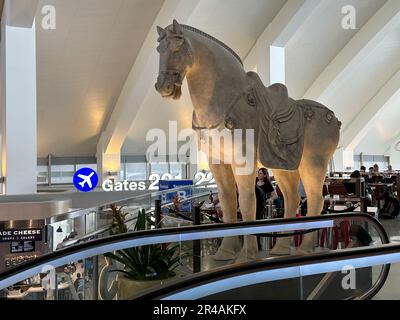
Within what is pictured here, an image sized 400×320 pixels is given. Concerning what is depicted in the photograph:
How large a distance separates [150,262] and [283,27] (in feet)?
37.6

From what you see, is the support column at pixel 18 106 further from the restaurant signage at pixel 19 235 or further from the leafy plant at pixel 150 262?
the leafy plant at pixel 150 262

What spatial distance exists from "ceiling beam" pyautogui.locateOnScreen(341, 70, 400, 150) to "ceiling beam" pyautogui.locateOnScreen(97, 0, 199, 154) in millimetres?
12748

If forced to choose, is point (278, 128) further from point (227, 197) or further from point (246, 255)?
point (246, 255)

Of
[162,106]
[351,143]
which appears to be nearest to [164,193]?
[162,106]

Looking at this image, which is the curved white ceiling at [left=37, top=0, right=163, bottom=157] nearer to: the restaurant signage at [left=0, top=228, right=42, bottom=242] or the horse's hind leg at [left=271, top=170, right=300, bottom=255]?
the restaurant signage at [left=0, top=228, right=42, bottom=242]

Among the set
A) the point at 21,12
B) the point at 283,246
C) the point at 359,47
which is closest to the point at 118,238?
the point at 283,246

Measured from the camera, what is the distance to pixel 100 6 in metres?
13.1

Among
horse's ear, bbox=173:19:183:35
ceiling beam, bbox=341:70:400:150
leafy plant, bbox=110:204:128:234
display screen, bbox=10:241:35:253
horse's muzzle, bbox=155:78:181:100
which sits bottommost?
display screen, bbox=10:241:35:253

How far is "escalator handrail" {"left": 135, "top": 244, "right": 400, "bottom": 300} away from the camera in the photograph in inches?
77.6

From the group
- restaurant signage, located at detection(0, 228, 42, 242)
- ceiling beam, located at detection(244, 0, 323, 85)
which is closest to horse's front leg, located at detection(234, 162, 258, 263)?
restaurant signage, located at detection(0, 228, 42, 242)

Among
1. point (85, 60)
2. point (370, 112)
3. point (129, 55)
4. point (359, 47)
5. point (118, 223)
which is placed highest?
point (359, 47)

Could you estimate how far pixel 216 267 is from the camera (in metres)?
3.22

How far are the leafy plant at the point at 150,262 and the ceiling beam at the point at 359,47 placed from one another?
47.3 feet
